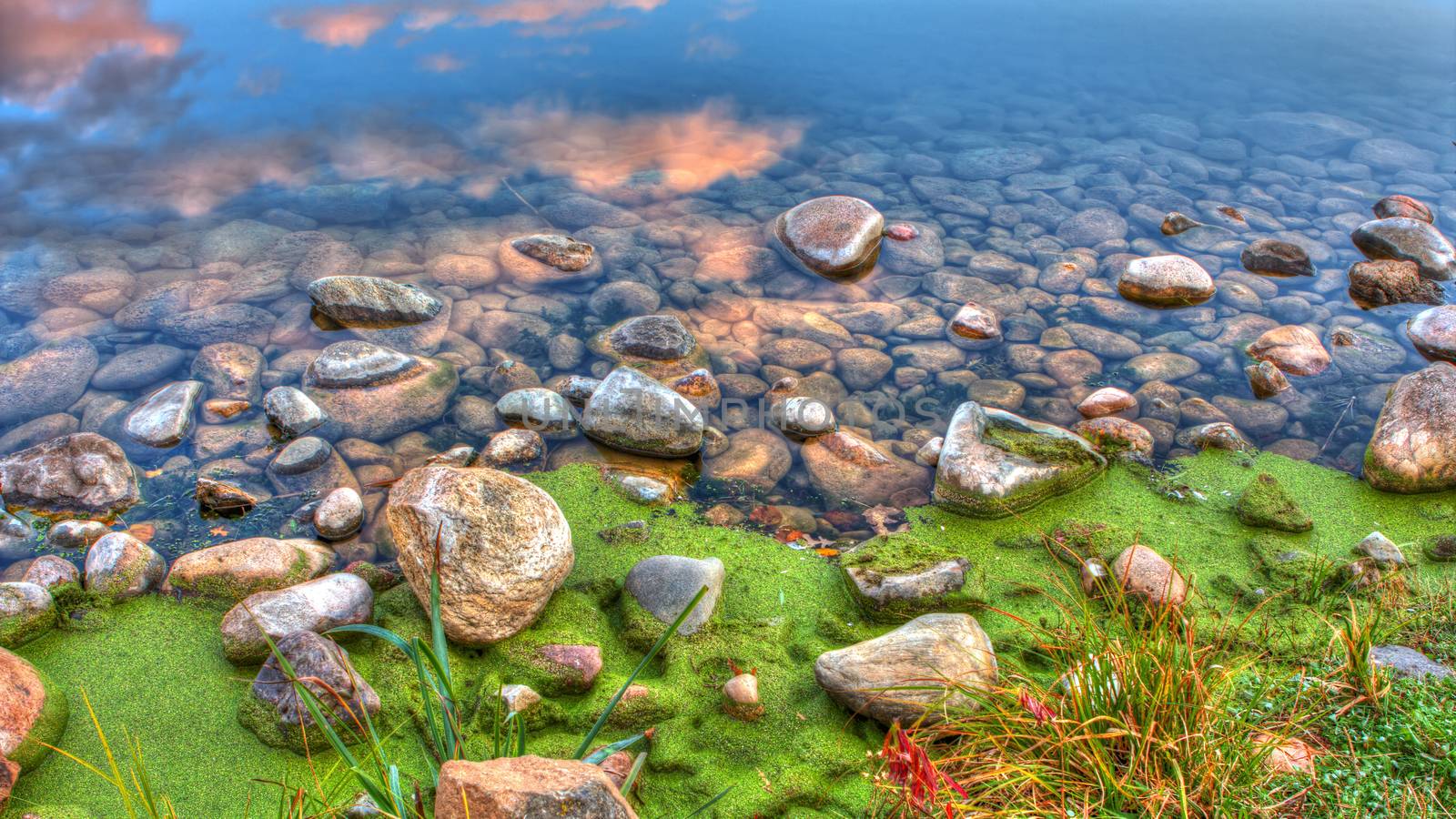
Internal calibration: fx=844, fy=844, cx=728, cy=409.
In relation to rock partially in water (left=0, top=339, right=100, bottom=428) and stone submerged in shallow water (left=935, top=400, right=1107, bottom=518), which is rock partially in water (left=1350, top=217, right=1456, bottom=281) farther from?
rock partially in water (left=0, top=339, right=100, bottom=428)

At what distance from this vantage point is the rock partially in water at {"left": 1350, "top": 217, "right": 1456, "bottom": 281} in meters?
5.68

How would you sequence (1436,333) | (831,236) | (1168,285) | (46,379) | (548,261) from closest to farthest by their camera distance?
(46,379), (1436,333), (1168,285), (548,261), (831,236)

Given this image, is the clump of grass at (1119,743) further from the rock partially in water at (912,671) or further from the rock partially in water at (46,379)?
the rock partially in water at (46,379)

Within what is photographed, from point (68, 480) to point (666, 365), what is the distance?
276cm

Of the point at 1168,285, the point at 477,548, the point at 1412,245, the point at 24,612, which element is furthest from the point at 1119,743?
the point at 1412,245

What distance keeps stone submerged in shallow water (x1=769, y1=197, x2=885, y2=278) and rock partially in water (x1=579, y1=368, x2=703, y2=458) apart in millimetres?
1959

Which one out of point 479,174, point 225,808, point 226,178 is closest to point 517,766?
point 225,808

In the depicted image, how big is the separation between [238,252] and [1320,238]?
25.0ft

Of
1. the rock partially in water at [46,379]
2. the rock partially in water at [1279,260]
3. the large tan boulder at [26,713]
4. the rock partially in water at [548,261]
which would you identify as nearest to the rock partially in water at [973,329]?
the rock partially in water at [1279,260]

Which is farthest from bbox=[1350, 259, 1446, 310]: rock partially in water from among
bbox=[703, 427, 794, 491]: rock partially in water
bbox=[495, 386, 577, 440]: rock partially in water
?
bbox=[495, 386, 577, 440]: rock partially in water

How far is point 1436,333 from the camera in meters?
5.00

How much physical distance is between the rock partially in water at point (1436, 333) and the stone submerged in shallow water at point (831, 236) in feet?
10.7

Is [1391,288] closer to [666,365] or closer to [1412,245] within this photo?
[1412,245]

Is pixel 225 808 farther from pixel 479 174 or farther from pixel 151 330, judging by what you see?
pixel 479 174
